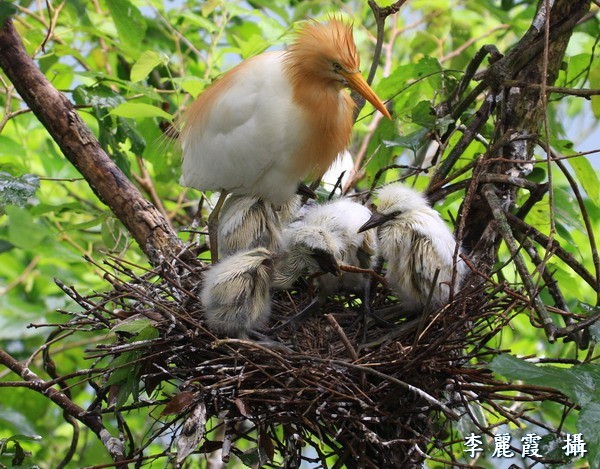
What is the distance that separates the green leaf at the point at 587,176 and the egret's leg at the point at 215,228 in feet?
3.40

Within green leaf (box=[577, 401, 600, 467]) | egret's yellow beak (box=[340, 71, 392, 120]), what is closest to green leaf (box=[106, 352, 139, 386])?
egret's yellow beak (box=[340, 71, 392, 120])

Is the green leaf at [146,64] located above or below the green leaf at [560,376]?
above

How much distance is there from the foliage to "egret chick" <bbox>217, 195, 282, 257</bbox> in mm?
310

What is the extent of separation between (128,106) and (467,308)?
3.62 feet

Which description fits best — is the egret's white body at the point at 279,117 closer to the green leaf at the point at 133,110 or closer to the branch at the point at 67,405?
the green leaf at the point at 133,110

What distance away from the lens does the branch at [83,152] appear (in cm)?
244

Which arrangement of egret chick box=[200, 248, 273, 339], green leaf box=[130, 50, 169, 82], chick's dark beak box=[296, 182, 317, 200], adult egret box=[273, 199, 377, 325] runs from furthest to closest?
1. chick's dark beak box=[296, 182, 317, 200]
2. green leaf box=[130, 50, 169, 82]
3. adult egret box=[273, 199, 377, 325]
4. egret chick box=[200, 248, 273, 339]

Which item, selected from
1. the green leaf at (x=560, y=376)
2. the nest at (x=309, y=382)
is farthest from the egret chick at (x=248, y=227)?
the green leaf at (x=560, y=376)

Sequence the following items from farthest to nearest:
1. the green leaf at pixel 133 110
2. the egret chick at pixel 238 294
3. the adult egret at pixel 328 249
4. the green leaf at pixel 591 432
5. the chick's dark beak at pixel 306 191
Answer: the chick's dark beak at pixel 306 191
the green leaf at pixel 133 110
the adult egret at pixel 328 249
the egret chick at pixel 238 294
the green leaf at pixel 591 432

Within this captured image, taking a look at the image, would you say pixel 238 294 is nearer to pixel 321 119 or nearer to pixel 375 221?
pixel 375 221

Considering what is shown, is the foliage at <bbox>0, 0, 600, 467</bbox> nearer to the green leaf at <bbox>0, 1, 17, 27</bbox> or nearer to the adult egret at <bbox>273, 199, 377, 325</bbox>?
the green leaf at <bbox>0, 1, 17, 27</bbox>

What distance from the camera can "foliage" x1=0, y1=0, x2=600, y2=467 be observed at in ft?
7.32

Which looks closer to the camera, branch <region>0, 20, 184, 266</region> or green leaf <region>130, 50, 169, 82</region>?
branch <region>0, 20, 184, 266</region>

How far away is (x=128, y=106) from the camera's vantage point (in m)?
2.42
